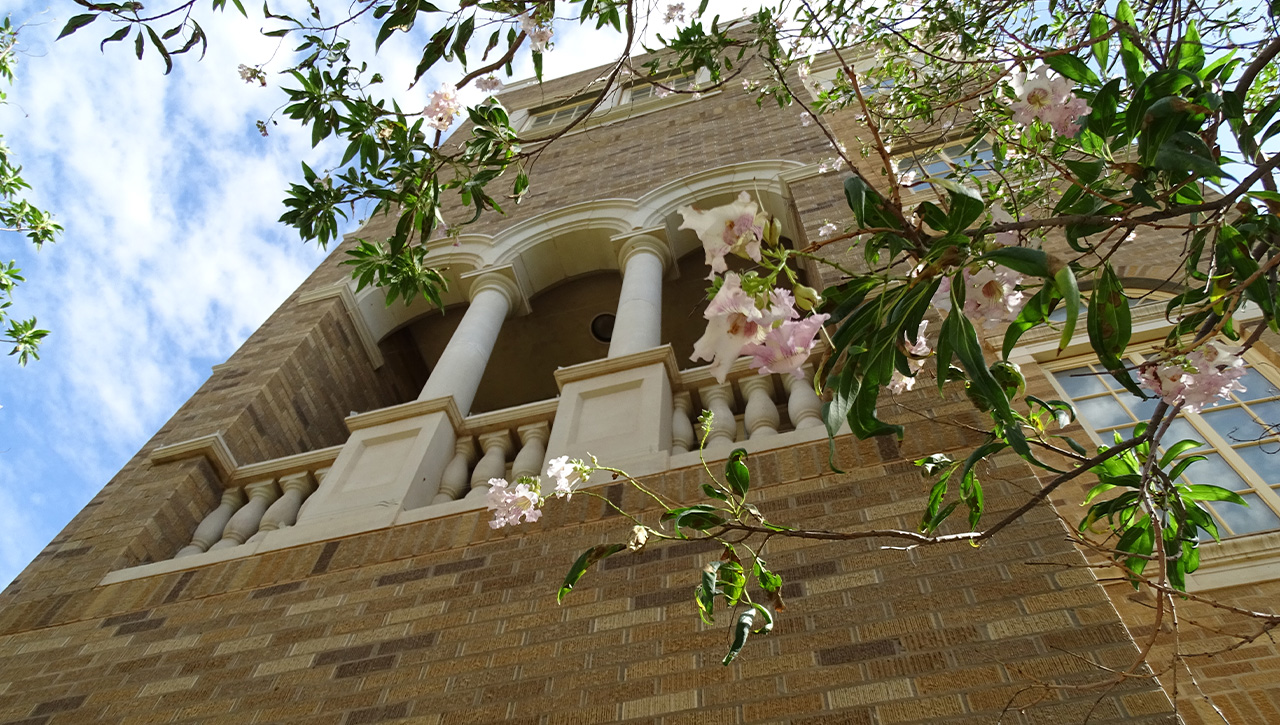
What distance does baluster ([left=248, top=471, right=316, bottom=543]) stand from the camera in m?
4.92

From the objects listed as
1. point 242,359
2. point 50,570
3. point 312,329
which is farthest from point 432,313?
point 50,570

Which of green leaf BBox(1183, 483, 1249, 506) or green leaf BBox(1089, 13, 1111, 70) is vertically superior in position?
green leaf BBox(1089, 13, 1111, 70)

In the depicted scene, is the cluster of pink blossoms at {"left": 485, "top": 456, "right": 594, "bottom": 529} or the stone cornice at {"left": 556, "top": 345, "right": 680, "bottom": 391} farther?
the stone cornice at {"left": 556, "top": 345, "right": 680, "bottom": 391}

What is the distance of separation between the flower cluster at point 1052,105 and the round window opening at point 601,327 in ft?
23.2

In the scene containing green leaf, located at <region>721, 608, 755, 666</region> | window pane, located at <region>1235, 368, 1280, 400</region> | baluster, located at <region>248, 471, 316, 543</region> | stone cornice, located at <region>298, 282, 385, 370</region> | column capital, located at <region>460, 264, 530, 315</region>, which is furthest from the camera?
column capital, located at <region>460, 264, 530, 315</region>

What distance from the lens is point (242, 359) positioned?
22.8ft

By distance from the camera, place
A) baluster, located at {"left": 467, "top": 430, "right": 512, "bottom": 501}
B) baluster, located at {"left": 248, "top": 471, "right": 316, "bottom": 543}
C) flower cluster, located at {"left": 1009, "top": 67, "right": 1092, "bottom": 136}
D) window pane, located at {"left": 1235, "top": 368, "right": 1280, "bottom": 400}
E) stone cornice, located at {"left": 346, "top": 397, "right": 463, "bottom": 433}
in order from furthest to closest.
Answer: window pane, located at {"left": 1235, "top": 368, "right": 1280, "bottom": 400}
stone cornice, located at {"left": 346, "top": 397, "right": 463, "bottom": 433}
baluster, located at {"left": 248, "top": 471, "right": 316, "bottom": 543}
baluster, located at {"left": 467, "top": 430, "right": 512, "bottom": 501}
flower cluster, located at {"left": 1009, "top": 67, "right": 1092, "bottom": 136}

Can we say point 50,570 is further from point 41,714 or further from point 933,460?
point 933,460

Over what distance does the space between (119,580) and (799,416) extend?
345cm

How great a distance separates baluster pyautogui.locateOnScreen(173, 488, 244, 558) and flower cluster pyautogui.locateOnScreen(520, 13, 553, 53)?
10.9 ft

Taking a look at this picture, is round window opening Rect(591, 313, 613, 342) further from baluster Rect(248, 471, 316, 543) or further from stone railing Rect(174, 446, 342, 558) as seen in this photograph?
baluster Rect(248, 471, 316, 543)

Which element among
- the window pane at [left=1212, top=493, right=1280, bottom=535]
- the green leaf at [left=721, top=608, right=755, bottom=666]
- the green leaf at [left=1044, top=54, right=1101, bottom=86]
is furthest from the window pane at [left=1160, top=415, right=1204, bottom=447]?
the green leaf at [left=721, top=608, right=755, bottom=666]

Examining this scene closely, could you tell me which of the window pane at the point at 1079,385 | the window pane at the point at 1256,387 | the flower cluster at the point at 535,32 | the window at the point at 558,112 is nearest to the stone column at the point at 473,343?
the flower cluster at the point at 535,32

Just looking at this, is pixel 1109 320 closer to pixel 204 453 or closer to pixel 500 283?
pixel 204 453
